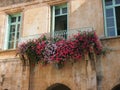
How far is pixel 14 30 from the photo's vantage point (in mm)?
12320

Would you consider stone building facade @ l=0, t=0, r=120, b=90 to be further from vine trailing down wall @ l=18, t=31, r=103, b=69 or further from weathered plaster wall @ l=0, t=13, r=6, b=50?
vine trailing down wall @ l=18, t=31, r=103, b=69

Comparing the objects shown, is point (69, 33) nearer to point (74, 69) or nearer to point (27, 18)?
point (74, 69)

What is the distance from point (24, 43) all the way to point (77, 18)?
2.63 m

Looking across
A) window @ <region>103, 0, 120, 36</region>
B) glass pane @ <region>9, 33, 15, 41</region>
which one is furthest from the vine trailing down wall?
glass pane @ <region>9, 33, 15, 41</region>

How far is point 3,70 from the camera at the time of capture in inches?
443

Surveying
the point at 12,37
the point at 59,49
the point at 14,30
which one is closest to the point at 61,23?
the point at 59,49

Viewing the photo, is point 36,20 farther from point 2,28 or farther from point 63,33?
point 2,28

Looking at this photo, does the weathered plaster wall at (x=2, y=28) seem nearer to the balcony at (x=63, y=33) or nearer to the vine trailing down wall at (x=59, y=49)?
the balcony at (x=63, y=33)

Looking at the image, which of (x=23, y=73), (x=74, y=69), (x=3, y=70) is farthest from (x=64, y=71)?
(x=3, y=70)

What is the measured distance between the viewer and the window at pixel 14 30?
1203cm

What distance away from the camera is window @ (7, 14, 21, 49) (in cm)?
1203

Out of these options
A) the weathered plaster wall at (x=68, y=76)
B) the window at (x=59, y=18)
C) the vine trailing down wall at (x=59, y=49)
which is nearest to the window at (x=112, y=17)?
the vine trailing down wall at (x=59, y=49)

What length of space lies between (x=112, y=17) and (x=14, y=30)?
5.03 meters

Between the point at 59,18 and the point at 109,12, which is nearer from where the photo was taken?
the point at 109,12
